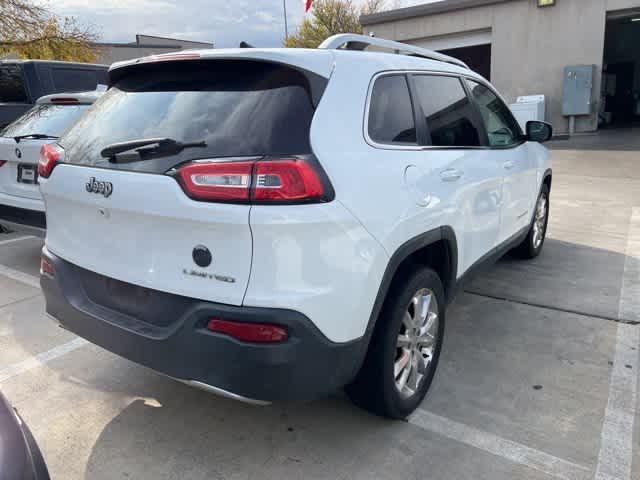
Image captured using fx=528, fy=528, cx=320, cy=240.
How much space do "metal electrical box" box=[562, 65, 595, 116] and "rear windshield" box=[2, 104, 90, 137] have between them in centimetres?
1609

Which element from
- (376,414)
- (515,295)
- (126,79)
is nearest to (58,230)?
(126,79)

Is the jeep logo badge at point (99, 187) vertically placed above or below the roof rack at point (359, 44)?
below

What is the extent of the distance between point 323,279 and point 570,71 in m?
17.8

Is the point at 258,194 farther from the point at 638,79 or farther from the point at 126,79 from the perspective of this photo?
→ the point at 638,79

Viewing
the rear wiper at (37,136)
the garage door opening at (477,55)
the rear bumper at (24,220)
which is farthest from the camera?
the garage door opening at (477,55)

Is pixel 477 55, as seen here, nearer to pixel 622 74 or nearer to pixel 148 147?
pixel 622 74

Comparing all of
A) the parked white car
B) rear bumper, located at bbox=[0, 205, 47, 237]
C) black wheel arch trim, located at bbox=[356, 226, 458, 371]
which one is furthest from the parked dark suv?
black wheel arch trim, located at bbox=[356, 226, 458, 371]

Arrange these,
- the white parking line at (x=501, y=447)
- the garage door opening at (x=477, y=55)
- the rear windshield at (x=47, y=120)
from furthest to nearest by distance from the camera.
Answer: the garage door opening at (x=477, y=55), the rear windshield at (x=47, y=120), the white parking line at (x=501, y=447)

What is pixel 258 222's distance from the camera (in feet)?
6.39

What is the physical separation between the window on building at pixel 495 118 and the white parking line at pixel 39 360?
3264 millimetres

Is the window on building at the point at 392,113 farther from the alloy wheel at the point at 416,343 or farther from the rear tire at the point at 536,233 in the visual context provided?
the rear tire at the point at 536,233

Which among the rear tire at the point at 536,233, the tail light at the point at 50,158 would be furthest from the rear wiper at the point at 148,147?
the rear tire at the point at 536,233

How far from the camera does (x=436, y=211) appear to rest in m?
2.78

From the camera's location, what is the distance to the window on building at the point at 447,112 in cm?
301
